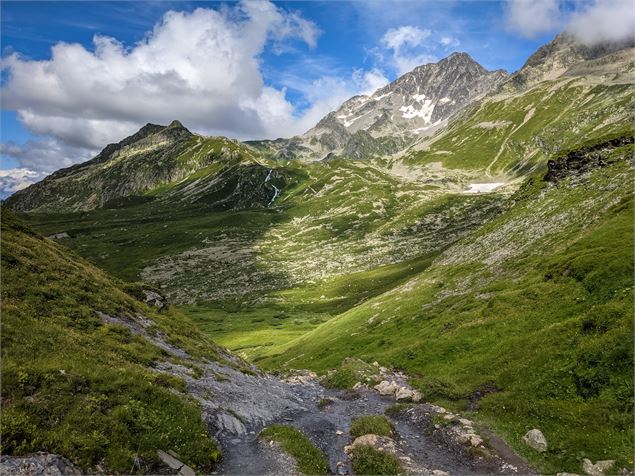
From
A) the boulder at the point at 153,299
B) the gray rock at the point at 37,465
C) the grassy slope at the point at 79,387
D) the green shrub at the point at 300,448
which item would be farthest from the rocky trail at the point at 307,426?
the boulder at the point at 153,299

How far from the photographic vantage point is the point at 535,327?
1432 inches

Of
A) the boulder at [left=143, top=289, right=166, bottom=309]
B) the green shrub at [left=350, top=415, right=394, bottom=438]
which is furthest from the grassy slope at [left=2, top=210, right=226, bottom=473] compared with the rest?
the boulder at [left=143, top=289, right=166, bottom=309]

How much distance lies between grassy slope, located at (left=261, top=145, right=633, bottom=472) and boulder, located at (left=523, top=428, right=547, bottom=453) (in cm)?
46

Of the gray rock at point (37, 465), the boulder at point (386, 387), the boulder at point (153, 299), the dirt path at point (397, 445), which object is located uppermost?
the boulder at point (153, 299)

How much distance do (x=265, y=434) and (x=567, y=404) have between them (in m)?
19.2

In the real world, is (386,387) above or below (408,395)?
below

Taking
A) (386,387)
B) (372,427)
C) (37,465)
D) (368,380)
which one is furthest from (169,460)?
(368,380)

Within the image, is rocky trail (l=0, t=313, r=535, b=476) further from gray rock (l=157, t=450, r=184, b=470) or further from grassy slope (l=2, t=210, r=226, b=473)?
grassy slope (l=2, t=210, r=226, b=473)

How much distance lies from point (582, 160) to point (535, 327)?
173 feet

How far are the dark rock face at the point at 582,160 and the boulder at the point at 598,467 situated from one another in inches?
2502

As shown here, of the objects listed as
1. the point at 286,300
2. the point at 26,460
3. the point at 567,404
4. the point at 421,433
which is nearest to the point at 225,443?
the point at 26,460

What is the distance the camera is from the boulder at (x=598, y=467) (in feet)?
64.3

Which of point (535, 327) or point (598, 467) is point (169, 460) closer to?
Answer: point (598, 467)

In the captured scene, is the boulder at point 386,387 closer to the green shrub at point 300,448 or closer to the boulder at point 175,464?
the green shrub at point 300,448
